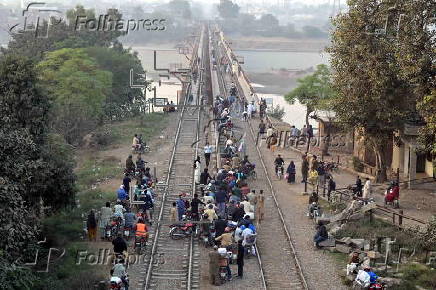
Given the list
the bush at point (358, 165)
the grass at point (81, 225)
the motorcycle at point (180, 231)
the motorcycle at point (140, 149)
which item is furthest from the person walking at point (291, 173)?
the motorcycle at point (180, 231)

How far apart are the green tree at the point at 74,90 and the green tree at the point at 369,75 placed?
1385cm

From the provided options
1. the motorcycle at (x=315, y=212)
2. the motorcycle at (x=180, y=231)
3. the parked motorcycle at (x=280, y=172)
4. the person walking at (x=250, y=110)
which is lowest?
the motorcycle at (x=180, y=231)

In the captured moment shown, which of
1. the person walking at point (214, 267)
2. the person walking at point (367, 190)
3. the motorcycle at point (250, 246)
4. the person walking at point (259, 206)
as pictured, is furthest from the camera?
the person walking at point (367, 190)

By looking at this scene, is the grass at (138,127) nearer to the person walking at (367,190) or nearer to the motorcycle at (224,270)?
the person walking at (367,190)

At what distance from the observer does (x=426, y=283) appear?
18906 millimetres

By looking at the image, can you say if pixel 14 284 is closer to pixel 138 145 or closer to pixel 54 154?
pixel 54 154

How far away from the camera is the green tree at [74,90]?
3809 centimetres

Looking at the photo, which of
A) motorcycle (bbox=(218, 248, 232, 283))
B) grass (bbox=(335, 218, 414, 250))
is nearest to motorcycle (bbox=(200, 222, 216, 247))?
motorcycle (bbox=(218, 248, 232, 283))

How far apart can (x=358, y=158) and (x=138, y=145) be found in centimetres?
955

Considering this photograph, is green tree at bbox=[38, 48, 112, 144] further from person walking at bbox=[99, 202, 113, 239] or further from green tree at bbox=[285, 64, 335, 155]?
person walking at bbox=[99, 202, 113, 239]

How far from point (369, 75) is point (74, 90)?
71.0ft

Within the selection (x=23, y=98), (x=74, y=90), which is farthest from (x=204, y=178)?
(x=74, y=90)

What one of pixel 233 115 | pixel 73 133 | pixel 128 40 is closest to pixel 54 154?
pixel 73 133

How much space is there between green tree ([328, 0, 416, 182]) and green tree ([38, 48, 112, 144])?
13849 mm
